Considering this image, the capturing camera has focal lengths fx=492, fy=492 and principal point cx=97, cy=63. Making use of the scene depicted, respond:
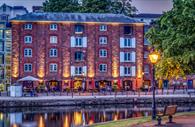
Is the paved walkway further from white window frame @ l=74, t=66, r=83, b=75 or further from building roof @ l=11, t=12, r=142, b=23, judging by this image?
building roof @ l=11, t=12, r=142, b=23

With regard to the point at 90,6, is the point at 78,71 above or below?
below

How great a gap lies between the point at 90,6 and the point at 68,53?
22171mm

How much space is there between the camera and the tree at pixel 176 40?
4056 cm

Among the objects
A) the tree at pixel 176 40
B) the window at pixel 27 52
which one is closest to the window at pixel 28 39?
the window at pixel 27 52

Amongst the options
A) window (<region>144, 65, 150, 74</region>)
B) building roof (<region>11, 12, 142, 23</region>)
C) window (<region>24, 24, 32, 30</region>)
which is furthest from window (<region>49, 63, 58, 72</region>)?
window (<region>144, 65, 150, 74</region>)

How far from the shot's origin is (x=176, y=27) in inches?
1708

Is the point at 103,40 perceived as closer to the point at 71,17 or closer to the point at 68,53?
the point at 68,53

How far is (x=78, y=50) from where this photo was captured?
335ft

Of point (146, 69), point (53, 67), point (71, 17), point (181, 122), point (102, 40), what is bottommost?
point (181, 122)

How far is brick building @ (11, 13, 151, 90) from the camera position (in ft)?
327

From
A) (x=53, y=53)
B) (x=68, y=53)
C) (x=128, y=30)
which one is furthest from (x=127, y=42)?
(x=53, y=53)

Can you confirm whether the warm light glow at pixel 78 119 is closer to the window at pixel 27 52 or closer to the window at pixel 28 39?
the window at pixel 27 52

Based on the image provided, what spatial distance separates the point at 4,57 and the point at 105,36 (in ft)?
72.8

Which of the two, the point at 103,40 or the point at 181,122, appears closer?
the point at 181,122
